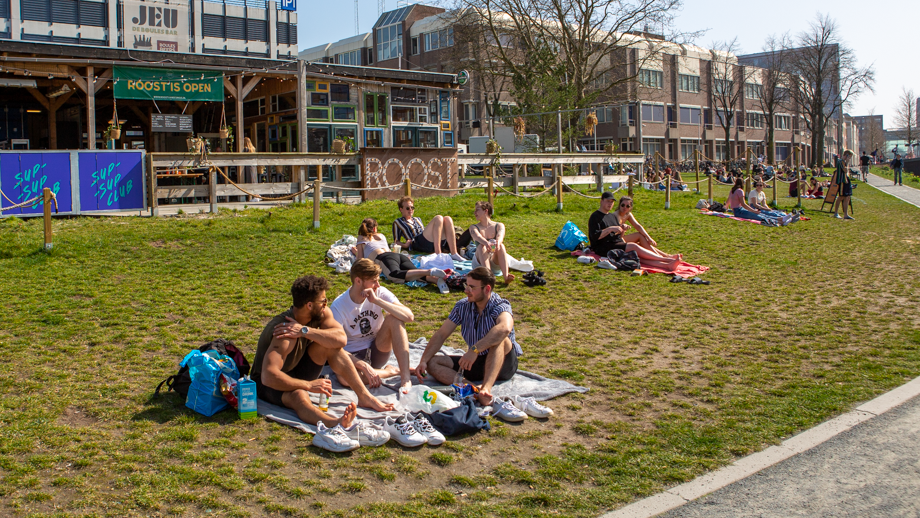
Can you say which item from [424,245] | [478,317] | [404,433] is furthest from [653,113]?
[404,433]

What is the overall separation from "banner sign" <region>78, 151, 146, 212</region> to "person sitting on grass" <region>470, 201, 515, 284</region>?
28.0ft

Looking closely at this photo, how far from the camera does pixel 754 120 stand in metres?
80.2

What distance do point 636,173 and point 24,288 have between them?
2658 cm

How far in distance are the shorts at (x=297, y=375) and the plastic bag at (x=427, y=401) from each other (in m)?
0.72

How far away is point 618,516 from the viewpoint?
12.7 ft

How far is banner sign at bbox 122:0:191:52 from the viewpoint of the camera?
34.9m

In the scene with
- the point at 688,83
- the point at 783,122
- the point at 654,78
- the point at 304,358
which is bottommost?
the point at 304,358

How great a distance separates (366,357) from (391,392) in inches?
19.8

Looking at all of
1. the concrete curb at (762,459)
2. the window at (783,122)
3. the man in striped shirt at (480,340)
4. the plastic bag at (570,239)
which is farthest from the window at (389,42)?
the concrete curb at (762,459)

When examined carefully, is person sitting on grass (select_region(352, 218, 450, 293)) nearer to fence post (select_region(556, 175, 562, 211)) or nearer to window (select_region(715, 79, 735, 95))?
fence post (select_region(556, 175, 562, 211))

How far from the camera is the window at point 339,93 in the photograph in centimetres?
2366

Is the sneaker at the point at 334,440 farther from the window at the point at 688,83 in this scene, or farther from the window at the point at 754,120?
the window at the point at 754,120

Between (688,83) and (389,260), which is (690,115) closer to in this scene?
(688,83)

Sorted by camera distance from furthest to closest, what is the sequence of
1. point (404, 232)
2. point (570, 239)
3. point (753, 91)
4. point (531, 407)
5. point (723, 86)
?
point (753, 91), point (723, 86), point (570, 239), point (404, 232), point (531, 407)
